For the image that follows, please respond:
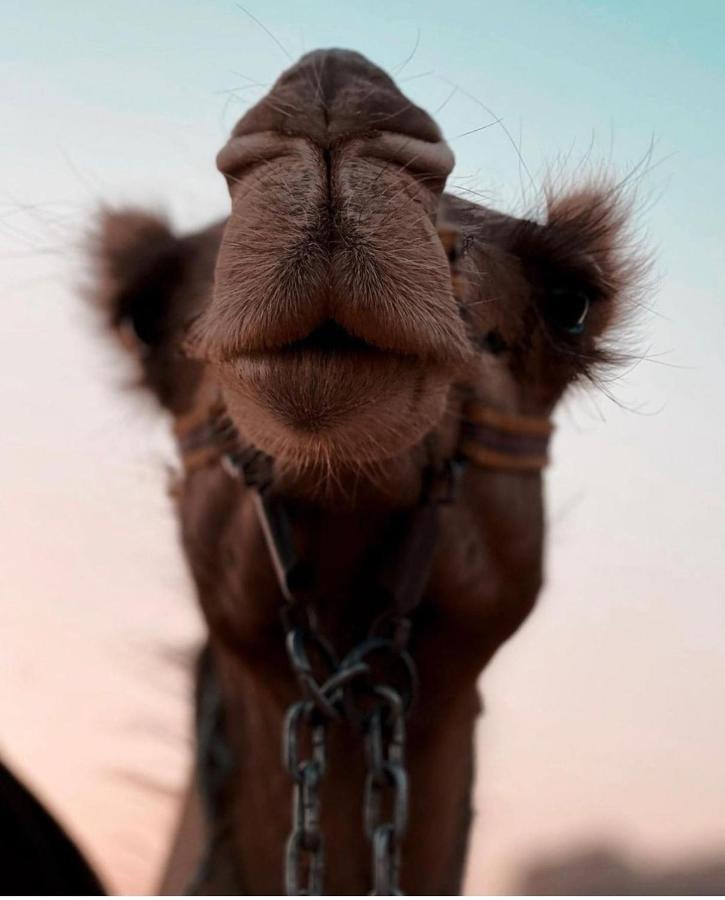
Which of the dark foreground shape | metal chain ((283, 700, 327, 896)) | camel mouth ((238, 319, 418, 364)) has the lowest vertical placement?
the dark foreground shape

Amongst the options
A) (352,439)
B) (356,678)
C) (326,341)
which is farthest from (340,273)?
(356,678)

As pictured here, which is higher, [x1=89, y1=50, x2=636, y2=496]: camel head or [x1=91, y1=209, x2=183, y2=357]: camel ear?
[x1=89, y1=50, x2=636, y2=496]: camel head

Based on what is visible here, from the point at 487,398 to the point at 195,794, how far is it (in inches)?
44.7

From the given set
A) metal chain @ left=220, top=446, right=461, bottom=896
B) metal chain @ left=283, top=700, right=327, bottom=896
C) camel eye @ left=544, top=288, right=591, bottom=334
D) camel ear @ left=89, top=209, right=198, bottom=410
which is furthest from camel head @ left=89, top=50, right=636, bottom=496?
camel ear @ left=89, top=209, right=198, bottom=410

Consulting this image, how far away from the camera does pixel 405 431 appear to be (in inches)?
71.8

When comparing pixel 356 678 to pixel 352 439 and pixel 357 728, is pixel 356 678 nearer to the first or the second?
pixel 357 728

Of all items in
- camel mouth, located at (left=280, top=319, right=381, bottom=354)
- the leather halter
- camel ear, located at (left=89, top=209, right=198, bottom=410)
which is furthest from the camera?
camel ear, located at (left=89, top=209, right=198, bottom=410)

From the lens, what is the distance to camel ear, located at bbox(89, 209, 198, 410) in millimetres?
2590

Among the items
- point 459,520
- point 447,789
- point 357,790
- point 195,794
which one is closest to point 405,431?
point 459,520

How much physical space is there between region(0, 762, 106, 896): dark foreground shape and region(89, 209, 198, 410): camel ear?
0.91 m

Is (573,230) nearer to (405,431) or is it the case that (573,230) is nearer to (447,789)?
(405,431)

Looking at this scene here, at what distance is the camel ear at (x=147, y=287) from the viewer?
8.50 ft

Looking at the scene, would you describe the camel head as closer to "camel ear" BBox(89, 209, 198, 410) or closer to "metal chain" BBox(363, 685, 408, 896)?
"metal chain" BBox(363, 685, 408, 896)

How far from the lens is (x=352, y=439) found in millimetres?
1795
